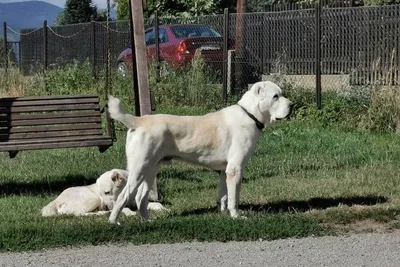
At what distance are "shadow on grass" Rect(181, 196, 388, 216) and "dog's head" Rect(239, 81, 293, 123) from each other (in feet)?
3.12

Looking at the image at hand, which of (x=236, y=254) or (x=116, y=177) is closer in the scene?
(x=236, y=254)

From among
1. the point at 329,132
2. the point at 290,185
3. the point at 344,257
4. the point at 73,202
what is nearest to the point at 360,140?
the point at 329,132

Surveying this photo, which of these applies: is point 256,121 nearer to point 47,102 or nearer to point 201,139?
point 201,139

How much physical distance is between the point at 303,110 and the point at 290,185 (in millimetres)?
6599

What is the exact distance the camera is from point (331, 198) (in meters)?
9.31

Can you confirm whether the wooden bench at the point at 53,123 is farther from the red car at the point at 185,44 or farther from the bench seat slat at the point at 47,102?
the red car at the point at 185,44

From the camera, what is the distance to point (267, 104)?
8.52 m

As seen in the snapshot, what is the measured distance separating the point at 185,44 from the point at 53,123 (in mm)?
10382

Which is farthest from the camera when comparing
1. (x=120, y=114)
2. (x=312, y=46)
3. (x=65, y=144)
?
(x=312, y=46)

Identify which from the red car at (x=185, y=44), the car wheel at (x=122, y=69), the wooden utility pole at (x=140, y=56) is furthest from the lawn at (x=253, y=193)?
the car wheel at (x=122, y=69)

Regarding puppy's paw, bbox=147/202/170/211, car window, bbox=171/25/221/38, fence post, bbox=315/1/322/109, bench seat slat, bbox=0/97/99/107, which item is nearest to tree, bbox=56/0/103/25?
car window, bbox=171/25/221/38

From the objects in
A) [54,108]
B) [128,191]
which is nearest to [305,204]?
[128,191]

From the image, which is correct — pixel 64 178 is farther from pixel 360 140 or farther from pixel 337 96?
pixel 337 96

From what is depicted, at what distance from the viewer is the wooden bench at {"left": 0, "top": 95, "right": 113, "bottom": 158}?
10133 millimetres
